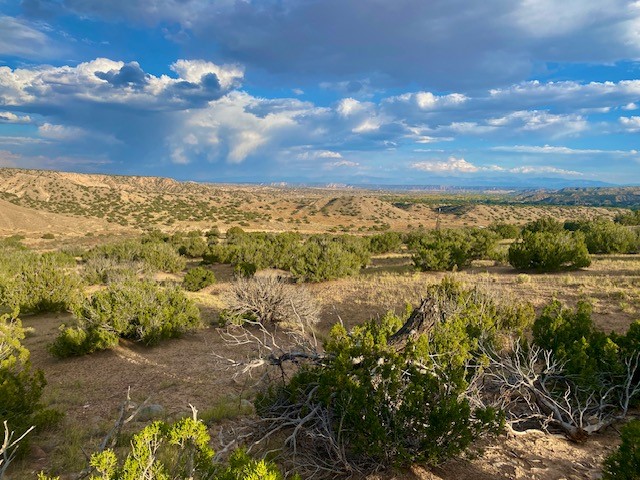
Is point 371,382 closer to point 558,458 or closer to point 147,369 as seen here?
point 558,458

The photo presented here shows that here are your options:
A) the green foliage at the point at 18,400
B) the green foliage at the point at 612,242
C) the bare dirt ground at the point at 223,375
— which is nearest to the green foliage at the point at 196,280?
the bare dirt ground at the point at 223,375

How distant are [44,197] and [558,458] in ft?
274

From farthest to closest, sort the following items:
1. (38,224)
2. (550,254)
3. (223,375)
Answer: (38,224)
(550,254)
(223,375)

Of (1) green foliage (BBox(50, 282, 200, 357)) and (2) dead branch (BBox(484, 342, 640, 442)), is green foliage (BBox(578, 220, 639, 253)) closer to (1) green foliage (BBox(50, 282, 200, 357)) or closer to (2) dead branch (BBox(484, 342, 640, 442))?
(2) dead branch (BBox(484, 342, 640, 442))

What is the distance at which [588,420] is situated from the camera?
212 inches

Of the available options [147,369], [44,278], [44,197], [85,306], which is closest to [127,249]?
[44,278]

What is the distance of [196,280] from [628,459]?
16.7m

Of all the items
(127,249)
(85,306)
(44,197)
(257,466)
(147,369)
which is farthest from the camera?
(44,197)

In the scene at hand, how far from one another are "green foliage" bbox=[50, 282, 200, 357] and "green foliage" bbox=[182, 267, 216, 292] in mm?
6217

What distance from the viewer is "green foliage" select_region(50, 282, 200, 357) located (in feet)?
30.3

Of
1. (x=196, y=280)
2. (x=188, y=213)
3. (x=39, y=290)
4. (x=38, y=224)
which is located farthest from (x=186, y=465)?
(x=188, y=213)

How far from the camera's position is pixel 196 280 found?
1789 centimetres

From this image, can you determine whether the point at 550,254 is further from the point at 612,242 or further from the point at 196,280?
the point at 196,280

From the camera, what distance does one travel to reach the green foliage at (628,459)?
3.30 metres
